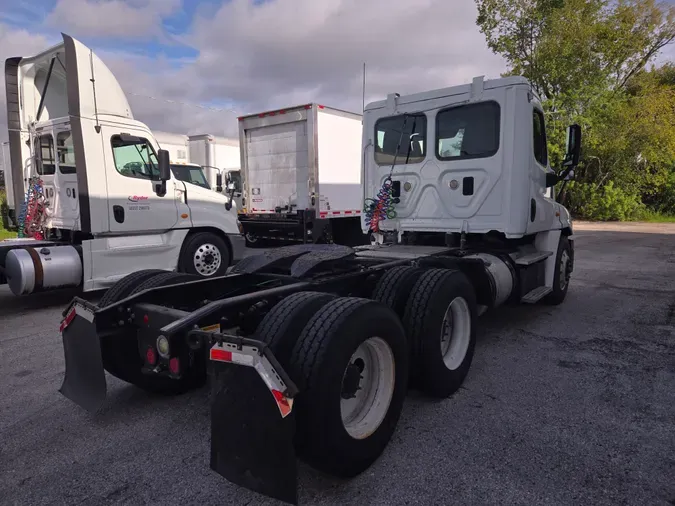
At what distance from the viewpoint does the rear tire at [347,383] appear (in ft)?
7.79

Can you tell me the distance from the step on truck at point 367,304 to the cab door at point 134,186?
3379 millimetres

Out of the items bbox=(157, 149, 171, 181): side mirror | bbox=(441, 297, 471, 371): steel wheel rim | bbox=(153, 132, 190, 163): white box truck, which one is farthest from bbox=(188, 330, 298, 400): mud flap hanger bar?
bbox=(153, 132, 190, 163): white box truck

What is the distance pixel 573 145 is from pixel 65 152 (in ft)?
23.3

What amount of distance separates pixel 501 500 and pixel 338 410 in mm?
973

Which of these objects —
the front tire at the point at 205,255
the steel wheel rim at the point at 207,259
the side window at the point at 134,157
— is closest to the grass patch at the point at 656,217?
the front tire at the point at 205,255

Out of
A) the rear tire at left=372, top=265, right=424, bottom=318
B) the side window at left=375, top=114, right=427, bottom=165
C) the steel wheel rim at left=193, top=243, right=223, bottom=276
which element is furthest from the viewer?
the steel wheel rim at left=193, top=243, right=223, bottom=276

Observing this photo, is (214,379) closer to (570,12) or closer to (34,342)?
(34,342)

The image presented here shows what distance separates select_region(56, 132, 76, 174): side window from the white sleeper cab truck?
1 centimetres

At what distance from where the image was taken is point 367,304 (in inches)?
110

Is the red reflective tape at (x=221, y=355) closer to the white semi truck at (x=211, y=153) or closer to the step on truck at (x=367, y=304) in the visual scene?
the step on truck at (x=367, y=304)

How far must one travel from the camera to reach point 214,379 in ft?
7.66

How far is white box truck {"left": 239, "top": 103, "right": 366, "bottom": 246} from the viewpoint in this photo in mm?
11102

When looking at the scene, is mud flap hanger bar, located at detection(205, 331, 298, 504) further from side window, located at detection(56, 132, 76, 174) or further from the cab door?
side window, located at detection(56, 132, 76, 174)

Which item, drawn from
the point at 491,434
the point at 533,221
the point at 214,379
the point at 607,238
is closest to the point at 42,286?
the point at 214,379
